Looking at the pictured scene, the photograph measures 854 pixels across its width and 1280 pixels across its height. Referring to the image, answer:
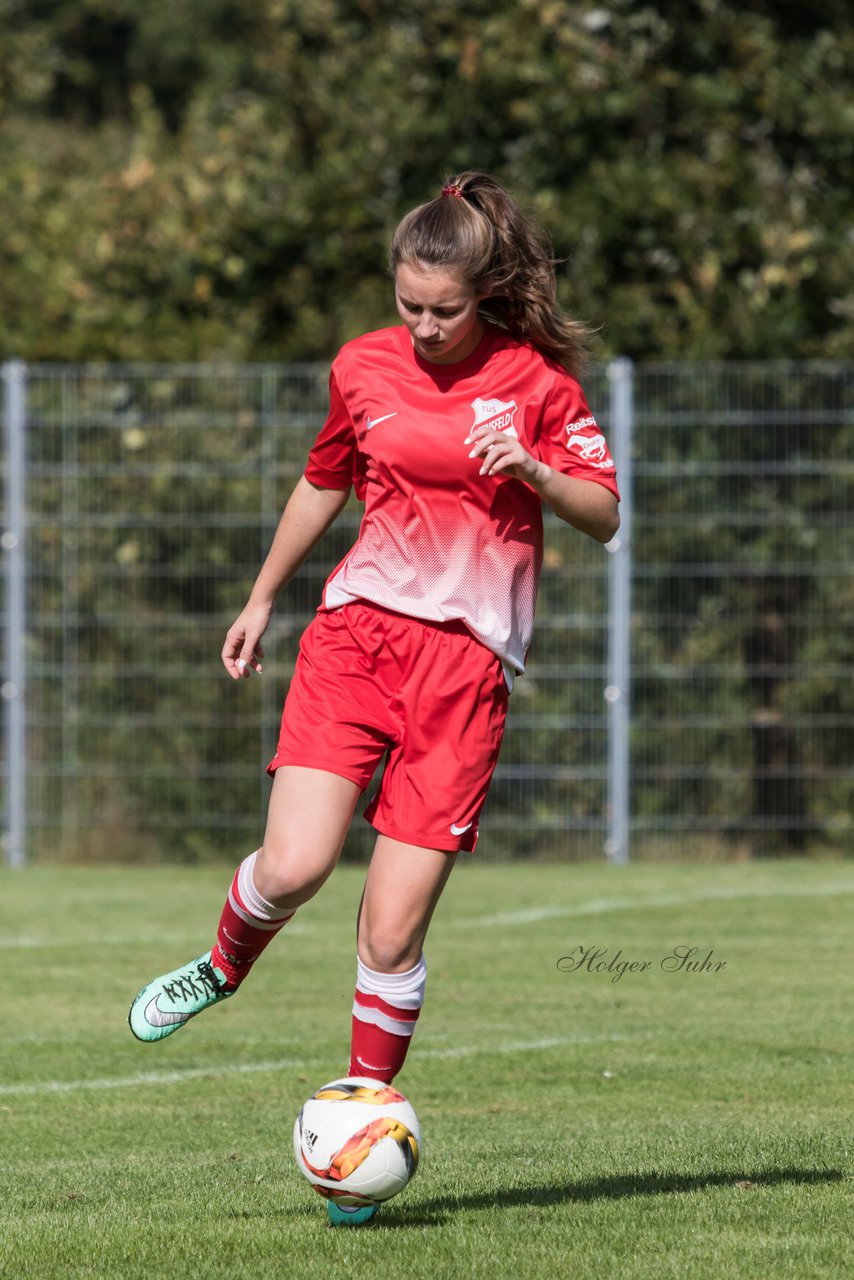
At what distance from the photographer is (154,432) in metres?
12.5

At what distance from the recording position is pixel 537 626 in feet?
40.7

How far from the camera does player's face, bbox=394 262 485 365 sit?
434 centimetres

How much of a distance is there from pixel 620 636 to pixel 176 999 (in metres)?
7.79

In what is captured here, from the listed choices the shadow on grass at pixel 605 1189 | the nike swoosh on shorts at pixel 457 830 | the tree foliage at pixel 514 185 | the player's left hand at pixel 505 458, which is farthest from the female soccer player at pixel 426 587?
Result: the tree foliage at pixel 514 185

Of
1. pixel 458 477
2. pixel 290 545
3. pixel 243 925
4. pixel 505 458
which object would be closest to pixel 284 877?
pixel 243 925

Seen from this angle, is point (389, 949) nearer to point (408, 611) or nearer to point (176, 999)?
point (176, 999)

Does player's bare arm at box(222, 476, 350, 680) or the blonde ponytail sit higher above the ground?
the blonde ponytail

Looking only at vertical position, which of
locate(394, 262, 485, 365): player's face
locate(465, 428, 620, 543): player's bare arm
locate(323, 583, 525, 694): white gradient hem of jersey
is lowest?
locate(323, 583, 525, 694): white gradient hem of jersey

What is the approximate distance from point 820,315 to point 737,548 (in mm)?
1794

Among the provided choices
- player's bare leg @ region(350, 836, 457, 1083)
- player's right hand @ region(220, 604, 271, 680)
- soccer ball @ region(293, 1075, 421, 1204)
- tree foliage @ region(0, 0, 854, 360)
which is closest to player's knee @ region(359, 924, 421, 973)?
player's bare leg @ region(350, 836, 457, 1083)

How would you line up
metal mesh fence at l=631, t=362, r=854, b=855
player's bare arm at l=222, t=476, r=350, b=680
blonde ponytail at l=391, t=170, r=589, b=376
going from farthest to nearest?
metal mesh fence at l=631, t=362, r=854, b=855
player's bare arm at l=222, t=476, r=350, b=680
blonde ponytail at l=391, t=170, r=589, b=376

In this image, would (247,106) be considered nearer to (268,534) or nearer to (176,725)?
(268,534)

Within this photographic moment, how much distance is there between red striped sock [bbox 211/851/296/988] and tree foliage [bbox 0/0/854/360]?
8767mm

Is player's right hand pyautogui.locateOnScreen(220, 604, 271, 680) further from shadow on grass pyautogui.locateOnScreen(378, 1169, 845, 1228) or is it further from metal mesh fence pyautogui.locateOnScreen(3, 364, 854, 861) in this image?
metal mesh fence pyautogui.locateOnScreen(3, 364, 854, 861)
